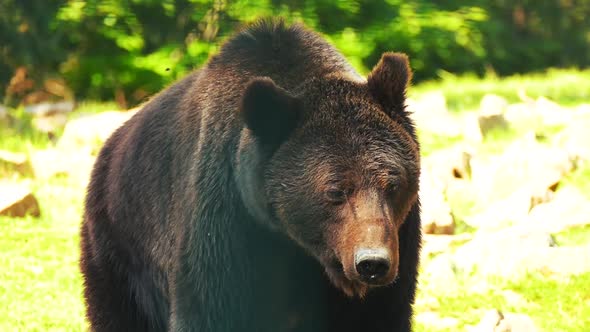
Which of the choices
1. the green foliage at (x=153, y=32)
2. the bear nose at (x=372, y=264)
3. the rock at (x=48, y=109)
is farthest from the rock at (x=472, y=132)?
the bear nose at (x=372, y=264)

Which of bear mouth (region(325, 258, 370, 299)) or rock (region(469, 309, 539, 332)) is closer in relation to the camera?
bear mouth (region(325, 258, 370, 299))

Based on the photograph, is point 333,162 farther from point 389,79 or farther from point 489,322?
point 489,322

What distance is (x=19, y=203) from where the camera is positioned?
8.77 metres

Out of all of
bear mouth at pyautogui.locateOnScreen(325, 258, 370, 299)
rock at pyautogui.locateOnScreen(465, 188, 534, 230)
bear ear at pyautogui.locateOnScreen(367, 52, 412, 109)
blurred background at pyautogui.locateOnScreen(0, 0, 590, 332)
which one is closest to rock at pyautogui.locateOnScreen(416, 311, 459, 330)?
blurred background at pyautogui.locateOnScreen(0, 0, 590, 332)

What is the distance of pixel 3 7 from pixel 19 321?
8.98 metres

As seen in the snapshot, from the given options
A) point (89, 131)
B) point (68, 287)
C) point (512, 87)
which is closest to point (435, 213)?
point (68, 287)

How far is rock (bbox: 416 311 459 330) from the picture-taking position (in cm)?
659

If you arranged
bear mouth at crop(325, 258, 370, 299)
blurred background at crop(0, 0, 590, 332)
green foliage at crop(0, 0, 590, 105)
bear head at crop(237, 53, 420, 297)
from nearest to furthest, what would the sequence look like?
bear head at crop(237, 53, 420, 297) → bear mouth at crop(325, 258, 370, 299) → blurred background at crop(0, 0, 590, 332) → green foliage at crop(0, 0, 590, 105)

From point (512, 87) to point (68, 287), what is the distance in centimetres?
1100

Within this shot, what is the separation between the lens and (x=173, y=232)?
4703mm

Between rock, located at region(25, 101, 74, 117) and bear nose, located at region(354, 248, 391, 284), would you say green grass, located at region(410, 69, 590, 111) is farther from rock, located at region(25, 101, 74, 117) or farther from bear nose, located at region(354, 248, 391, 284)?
bear nose, located at region(354, 248, 391, 284)

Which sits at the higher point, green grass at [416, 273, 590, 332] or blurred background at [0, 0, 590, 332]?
green grass at [416, 273, 590, 332]

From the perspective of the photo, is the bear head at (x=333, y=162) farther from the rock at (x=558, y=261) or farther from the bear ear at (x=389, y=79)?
the rock at (x=558, y=261)

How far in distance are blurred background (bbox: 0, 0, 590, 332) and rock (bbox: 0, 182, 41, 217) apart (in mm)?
13
